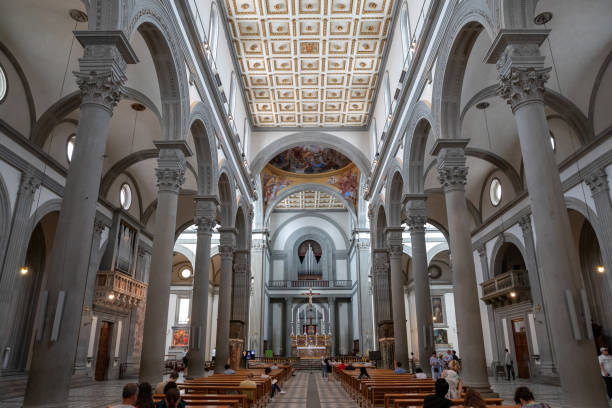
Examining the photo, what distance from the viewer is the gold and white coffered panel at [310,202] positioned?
36.2m

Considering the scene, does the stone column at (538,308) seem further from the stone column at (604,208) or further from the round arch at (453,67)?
the round arch at (453,67)

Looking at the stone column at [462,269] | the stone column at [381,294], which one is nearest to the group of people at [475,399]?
the stone column at [462,269]

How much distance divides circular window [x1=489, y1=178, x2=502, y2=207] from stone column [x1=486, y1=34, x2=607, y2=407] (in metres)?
12.0

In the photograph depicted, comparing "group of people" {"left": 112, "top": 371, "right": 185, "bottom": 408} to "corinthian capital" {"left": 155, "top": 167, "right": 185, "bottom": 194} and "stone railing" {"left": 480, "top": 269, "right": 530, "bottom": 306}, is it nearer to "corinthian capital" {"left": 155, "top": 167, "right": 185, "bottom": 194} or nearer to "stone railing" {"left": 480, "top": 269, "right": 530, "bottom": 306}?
"corinthian capital" {"left": 155, "top": 167, "right": 185, "bottom": 194}

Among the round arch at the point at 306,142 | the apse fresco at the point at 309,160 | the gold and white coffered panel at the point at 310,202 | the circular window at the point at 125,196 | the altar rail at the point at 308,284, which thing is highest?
the apse fresco at the point at 309,160

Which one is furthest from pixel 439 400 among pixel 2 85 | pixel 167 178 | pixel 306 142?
pixel 306 142

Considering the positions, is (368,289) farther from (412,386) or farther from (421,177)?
(412,386)

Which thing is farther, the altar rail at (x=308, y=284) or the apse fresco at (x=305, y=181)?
the altar rail at (x=308, y=284)

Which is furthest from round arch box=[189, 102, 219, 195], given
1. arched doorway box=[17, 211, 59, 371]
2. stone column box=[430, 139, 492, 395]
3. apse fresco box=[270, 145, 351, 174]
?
apse fresco box=[270, 145, 351, 174]

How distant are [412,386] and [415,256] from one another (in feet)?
20.6

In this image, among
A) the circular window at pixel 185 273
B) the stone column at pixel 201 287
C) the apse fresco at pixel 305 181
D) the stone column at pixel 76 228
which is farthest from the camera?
the circular window at pixel 185 273

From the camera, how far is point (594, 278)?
558 inches

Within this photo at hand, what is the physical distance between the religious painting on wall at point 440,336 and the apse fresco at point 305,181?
10714 millimetres

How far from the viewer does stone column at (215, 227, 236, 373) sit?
55.5 feet
